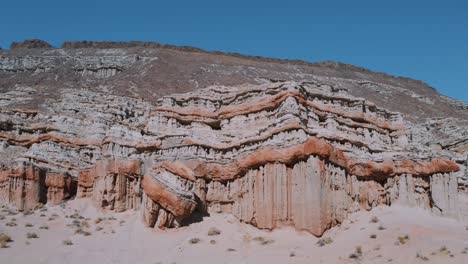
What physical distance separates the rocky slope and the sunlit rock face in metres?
0.07

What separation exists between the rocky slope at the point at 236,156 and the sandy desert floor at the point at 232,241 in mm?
1013

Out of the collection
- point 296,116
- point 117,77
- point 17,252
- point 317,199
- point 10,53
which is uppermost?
point 10,53

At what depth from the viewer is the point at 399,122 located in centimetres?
4134

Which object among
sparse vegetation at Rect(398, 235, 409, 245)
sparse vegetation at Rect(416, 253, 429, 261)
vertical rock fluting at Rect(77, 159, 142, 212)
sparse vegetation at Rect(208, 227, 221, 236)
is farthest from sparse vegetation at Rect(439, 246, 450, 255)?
vertical rock fluting at Rect(77, 159, 142, 212)

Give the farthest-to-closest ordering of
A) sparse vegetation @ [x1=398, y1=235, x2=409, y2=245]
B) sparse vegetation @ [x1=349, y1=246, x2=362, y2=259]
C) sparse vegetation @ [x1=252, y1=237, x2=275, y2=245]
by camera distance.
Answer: sparse vegetation @ [x1=252, y1=237, x2=275, y2=245], sparse vegetation @ [x1=398, y1=235, x2=409, y2=245], sparse vegetation @ [x1=349, y1=246, x2=362, y2=259]

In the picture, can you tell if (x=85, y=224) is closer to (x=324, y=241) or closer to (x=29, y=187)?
(x=29, y=187)

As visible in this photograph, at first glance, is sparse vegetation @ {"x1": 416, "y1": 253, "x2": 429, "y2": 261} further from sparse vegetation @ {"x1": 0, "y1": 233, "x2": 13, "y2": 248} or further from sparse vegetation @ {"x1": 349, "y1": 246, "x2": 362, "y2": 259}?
sparse vegetation @ {"x1": 0, "y1": 233, "x2": 13, "y2": 248}

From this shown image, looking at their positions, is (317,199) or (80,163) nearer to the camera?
(317,199)

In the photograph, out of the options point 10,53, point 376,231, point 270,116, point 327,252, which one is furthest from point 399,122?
point 10,53

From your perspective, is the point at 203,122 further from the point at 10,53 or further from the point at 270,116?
the point at 10,53

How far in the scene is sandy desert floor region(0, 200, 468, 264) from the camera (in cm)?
2572

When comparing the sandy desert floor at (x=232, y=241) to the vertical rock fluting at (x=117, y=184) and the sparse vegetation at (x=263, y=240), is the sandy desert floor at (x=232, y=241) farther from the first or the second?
the vertical rock fluting at (x=117, y=184)

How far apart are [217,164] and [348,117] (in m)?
10.5

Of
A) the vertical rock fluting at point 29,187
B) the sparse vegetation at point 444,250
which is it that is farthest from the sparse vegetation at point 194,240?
the vertical rock fluting at point 29,187
